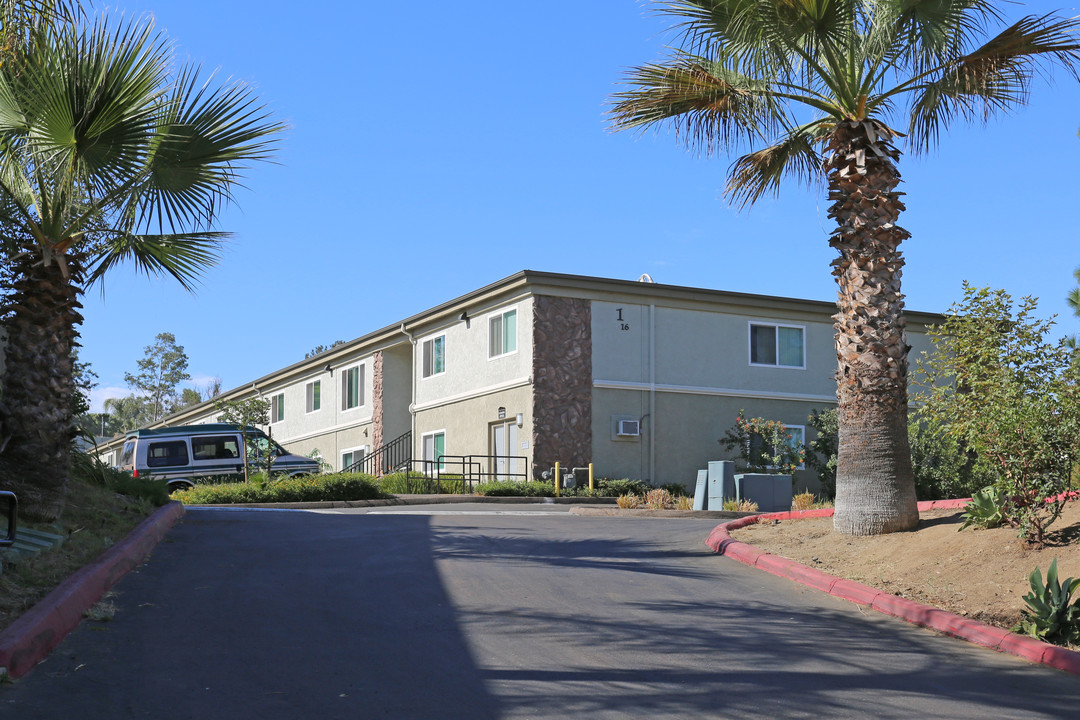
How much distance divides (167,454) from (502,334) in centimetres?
930

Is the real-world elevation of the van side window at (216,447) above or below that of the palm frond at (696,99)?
below

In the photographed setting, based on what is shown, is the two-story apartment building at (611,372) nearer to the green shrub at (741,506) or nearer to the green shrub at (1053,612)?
the green shrub at (741,506)

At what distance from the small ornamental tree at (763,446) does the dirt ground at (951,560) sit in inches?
568

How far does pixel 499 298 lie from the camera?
27297 mm

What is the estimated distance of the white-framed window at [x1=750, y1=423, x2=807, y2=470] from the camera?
26156 millimetres

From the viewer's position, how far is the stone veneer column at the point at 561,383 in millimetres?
25500

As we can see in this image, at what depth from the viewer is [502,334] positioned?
2744 centimetres

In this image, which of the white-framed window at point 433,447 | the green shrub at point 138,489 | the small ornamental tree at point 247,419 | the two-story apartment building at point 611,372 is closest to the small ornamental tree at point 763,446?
the two-story apartment building at point 611,372

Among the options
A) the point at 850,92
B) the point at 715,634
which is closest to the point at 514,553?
the point at 715,634

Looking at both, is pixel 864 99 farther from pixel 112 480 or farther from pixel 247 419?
pixel 247 419

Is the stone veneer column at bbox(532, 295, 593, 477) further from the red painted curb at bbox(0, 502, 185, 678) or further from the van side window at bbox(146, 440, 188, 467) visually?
the red painted curb at bbox(0, 502, 185, 678)

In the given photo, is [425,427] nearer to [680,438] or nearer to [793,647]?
[680,438]

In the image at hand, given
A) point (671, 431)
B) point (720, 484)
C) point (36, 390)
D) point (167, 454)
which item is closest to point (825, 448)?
point (671, 431)

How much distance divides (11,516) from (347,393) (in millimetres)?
30093
